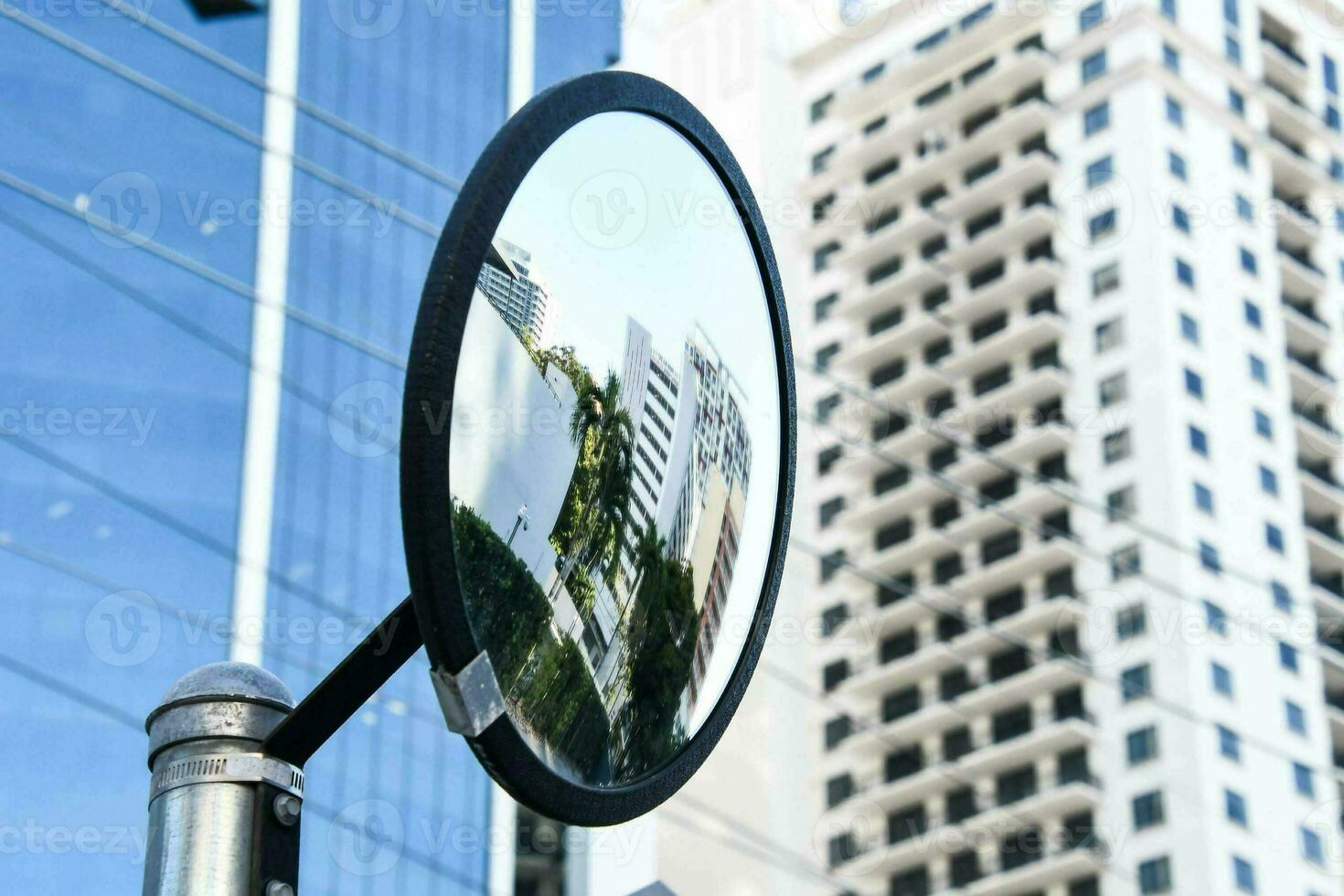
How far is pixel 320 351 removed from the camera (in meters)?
17.5

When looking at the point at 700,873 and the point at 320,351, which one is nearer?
the point at 320,351

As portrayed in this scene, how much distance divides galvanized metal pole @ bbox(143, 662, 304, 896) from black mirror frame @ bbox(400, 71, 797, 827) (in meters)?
0.16

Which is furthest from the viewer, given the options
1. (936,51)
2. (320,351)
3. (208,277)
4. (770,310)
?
(936,51)

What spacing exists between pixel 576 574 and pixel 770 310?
22.2 inches

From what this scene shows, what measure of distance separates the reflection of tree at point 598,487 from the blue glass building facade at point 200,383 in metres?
9.39

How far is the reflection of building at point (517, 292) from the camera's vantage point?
1.64m

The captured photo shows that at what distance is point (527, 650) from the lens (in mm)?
1637

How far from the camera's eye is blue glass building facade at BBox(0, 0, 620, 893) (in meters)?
12.5

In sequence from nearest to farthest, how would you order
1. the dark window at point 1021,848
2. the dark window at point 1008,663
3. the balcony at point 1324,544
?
1. the dark window at point 1021,848
2. the balcony at point 1324,544
3. the dark window at point 1008,663

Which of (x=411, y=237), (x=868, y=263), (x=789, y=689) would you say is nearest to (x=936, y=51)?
(x=868, y=263)

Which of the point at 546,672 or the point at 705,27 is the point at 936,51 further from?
the point at 546,672

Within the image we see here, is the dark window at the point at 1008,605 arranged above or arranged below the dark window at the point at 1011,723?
above

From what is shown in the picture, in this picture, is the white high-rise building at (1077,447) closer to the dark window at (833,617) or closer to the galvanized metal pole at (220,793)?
the dark window at (833,617)

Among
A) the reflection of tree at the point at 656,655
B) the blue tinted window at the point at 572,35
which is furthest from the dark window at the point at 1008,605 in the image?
the reflection of tree at the point at 656,655
